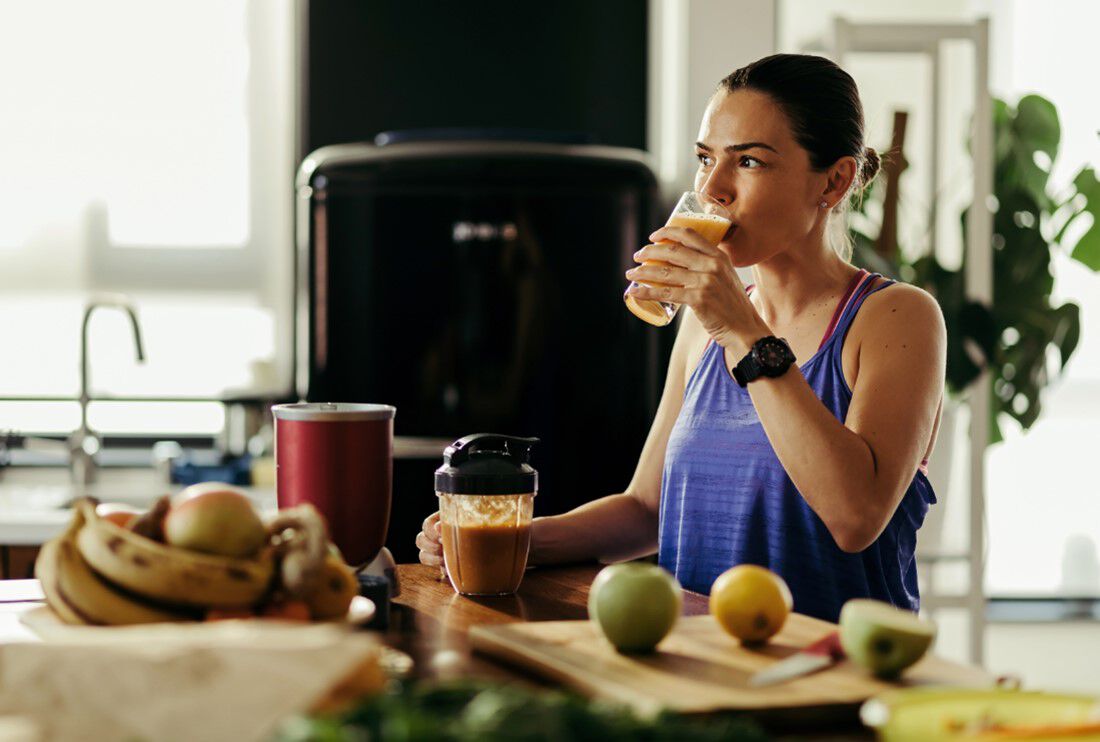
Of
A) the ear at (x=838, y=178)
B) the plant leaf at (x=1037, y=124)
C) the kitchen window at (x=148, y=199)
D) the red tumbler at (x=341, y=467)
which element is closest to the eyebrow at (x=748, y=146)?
the ear at (x=838, y=178)

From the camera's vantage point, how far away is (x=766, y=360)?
5.88 ft

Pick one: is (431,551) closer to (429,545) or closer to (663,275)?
(429,545)

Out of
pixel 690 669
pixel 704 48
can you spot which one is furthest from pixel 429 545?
pixel 704 48

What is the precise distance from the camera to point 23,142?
403 centimetres

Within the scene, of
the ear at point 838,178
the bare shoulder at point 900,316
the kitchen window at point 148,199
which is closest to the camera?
the bare shoulder at point 900,316

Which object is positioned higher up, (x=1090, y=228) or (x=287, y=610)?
(x=1090, y=228)

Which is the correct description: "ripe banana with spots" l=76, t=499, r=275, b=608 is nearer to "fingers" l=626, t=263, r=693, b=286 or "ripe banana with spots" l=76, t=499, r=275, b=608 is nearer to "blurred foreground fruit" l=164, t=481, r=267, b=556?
"blurred foreground fruit" l=164, t=481, r=267, b=556

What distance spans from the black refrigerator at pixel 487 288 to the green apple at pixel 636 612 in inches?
79.6

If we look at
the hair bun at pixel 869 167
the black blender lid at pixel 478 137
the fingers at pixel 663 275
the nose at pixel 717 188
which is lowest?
the fingers at pixel 663 275

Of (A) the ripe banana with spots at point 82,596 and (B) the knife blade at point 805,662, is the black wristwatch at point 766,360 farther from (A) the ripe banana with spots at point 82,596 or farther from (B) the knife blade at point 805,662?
(A) the ripe banana with spots at point 82,596

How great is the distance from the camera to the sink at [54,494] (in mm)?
2992

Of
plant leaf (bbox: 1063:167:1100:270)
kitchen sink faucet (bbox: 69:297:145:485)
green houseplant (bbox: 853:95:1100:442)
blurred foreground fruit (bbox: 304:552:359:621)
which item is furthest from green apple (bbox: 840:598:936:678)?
plant leaf (bbox: 1063:167:1100:270)

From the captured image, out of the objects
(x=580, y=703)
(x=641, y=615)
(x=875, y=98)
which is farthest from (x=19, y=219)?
(x=580, y=703)

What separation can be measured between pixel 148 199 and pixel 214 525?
10.2 ft
